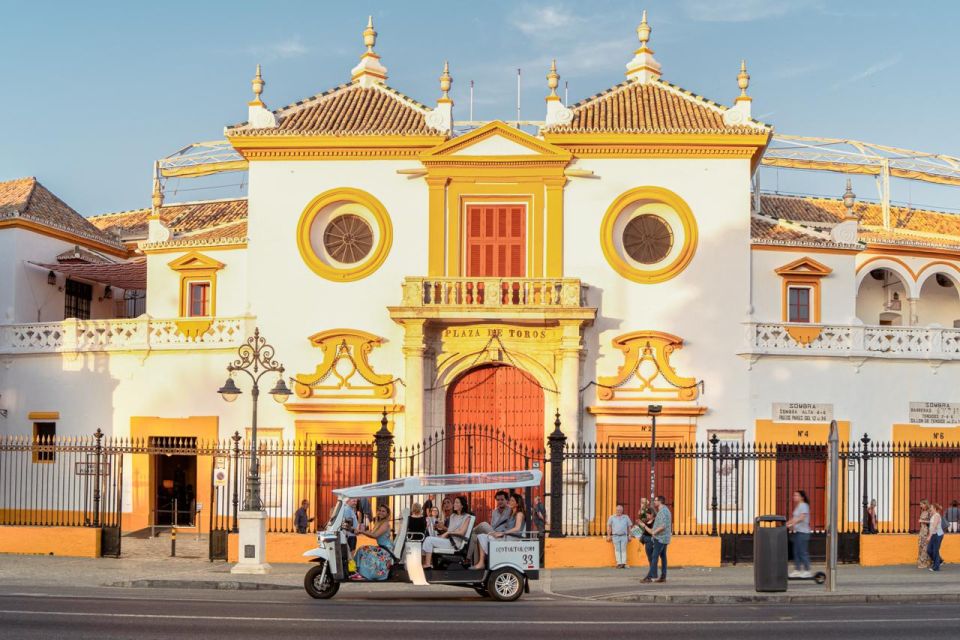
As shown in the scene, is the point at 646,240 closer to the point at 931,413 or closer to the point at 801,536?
the point at 931,413

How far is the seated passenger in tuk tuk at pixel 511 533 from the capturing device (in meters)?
19.2

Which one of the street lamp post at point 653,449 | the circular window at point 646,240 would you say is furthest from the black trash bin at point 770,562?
the circular window at point 646,240

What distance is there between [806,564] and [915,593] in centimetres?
205

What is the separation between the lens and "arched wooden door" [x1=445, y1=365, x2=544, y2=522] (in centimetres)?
3145

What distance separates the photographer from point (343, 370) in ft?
104

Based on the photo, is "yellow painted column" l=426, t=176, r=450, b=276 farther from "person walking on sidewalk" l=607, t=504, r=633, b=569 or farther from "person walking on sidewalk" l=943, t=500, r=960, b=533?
"person walking on sidewalk" l=943, t=500, r=960, b=533

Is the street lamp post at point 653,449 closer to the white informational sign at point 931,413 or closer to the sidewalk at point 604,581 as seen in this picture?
the sidewalk at point 604,581

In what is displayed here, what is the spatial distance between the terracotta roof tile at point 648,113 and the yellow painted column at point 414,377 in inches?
237

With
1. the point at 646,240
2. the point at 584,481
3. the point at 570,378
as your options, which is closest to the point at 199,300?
the point at 570,378

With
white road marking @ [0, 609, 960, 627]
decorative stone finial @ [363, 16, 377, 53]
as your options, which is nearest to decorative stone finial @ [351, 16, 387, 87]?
decorative stone finial @ [363, 16, 377, 53]

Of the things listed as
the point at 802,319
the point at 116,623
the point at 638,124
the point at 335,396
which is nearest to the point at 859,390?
the point at 802,319

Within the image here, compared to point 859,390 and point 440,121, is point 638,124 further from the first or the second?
point 859,390

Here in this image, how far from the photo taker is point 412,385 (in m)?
31.0

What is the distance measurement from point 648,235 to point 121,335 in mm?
13721
